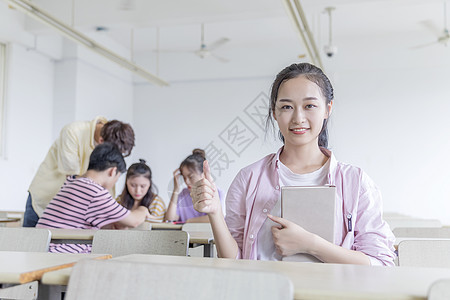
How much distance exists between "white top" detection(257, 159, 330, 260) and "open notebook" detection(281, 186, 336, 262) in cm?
10

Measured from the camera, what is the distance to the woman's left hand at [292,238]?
4.28 ft

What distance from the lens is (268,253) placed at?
57.7 inches

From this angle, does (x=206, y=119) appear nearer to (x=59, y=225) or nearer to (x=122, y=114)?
(x=122, y=114)

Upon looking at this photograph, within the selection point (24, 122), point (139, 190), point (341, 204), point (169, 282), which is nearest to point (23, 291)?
point (169, 282)

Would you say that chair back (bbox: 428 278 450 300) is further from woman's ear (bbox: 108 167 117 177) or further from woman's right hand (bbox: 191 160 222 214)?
woman's ear (bbox: 108 167 117 177)

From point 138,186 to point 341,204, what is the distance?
2.47 m

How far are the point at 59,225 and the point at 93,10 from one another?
3795 mm

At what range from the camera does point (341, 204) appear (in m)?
1.44

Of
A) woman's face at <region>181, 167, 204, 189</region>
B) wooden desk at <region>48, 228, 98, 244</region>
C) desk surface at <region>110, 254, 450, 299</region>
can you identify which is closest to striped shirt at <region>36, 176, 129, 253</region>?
wooden desk at <region>48, 228, 98, 244</region>

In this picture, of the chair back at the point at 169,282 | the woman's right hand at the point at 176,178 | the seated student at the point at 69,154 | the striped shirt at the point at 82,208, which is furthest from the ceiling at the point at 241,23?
the chair back at the point at 169,282

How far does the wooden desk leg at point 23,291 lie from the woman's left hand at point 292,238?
0.65 meters

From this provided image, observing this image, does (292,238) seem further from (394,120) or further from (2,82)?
(394,120)

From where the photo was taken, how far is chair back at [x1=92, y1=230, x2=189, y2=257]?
1903 millimetres

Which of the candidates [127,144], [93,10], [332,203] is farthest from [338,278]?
[93,10]
